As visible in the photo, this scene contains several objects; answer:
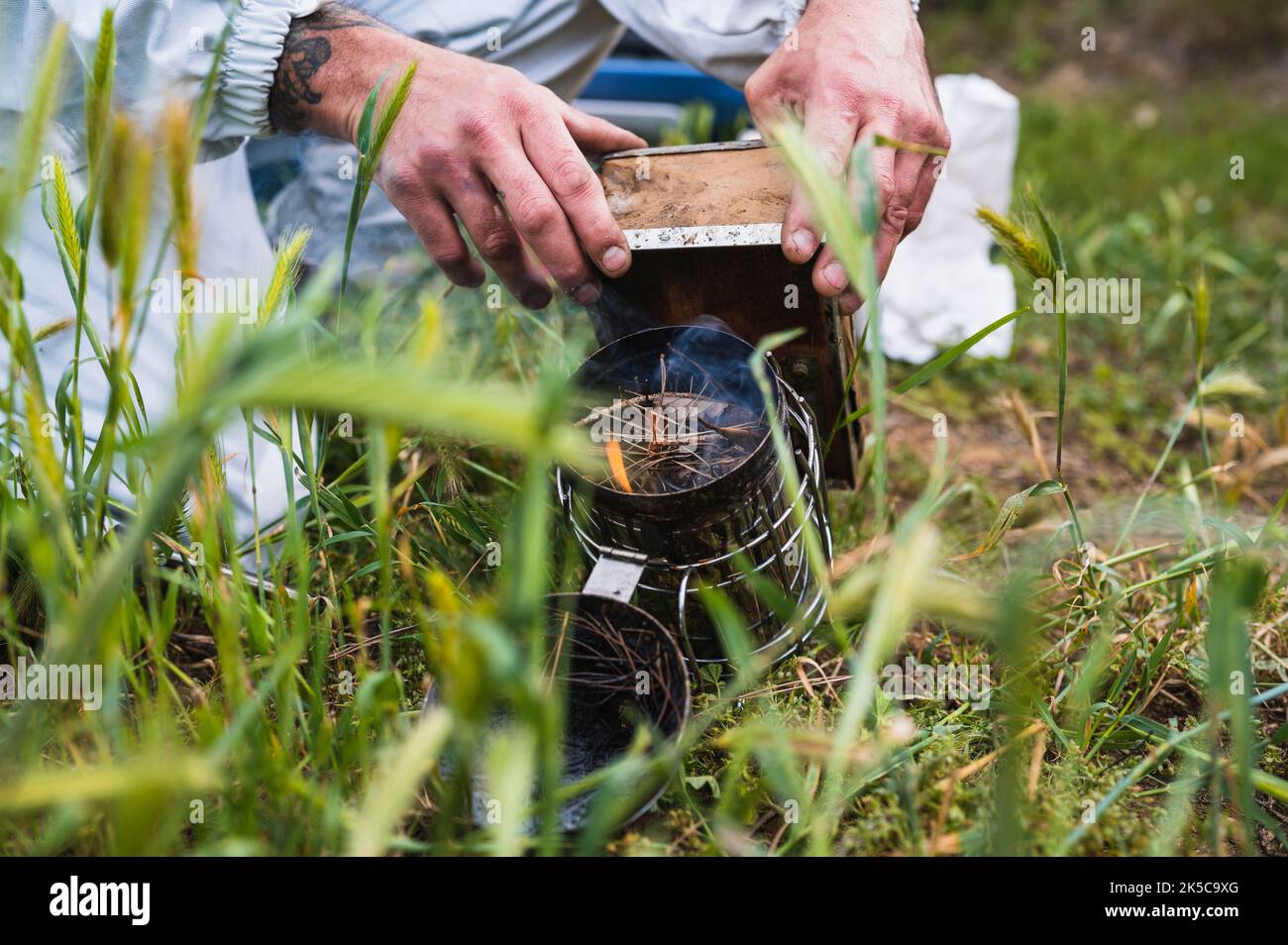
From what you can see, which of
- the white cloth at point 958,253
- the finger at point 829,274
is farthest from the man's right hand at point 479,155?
the white cloth at point 958,253

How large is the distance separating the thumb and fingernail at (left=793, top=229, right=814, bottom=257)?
1.40 ft

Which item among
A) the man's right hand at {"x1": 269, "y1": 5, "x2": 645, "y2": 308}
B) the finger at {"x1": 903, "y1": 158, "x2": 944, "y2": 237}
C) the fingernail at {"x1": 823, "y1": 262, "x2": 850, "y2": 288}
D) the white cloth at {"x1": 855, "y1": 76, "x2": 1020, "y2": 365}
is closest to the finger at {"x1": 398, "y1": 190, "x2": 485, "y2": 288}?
the man's right hand at {"x1": 269, "y1": 5, "x2": 645, "y2": 308}

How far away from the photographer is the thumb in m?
1.45

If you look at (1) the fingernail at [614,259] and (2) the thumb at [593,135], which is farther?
(2) the thumb at [593,135]

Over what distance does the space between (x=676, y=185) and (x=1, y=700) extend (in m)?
1.11

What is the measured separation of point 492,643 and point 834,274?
79 cm

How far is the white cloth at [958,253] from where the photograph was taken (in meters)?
2.61

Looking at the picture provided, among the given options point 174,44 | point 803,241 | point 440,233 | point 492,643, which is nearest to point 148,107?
point 174,44

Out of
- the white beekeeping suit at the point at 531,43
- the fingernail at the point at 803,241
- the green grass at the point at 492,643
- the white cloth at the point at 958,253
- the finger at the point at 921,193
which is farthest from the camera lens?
the white cloth at the point at 958,253

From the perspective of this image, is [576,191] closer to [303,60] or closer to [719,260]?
[719,260]

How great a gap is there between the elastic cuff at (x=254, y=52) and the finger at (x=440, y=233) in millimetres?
381

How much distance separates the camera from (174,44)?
1.54m

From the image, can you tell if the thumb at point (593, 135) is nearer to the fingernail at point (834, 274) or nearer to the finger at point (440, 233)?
the finger at point (440, 233)
